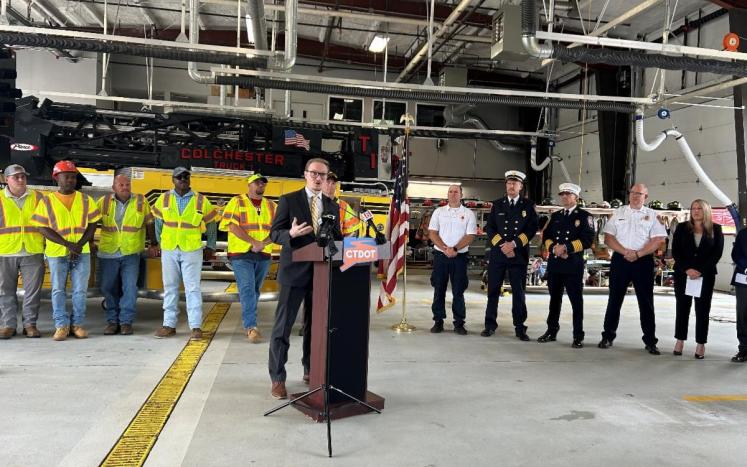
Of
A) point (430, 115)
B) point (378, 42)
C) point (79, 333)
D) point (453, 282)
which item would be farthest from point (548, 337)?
point (430, 115)

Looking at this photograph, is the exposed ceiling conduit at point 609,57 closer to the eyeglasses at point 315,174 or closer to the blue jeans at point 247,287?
the eyeglasses at point 315,174

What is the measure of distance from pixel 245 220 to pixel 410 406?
3.39 meters

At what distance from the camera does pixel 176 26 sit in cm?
1834

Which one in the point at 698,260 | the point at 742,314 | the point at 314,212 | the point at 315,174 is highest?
the point at 315,174

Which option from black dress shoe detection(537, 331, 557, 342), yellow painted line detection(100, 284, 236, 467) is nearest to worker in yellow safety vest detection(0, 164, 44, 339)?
yellow painted line detection(100, 284, 236, 467)

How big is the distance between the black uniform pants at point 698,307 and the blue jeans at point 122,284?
6.53 meters

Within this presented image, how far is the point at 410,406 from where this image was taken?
14.6 ft

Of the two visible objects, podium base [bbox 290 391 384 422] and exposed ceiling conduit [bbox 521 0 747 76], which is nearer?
podium base [bbox 290 391 384 422]

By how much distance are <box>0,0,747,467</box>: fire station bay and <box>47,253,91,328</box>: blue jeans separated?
24mm

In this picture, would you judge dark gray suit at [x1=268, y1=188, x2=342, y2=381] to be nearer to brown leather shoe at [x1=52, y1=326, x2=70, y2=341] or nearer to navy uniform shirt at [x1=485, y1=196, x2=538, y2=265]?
brown leather shoe at [x1=52, y1=326, x2=70, y2=341]

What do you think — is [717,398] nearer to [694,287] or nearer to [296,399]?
[694,287]

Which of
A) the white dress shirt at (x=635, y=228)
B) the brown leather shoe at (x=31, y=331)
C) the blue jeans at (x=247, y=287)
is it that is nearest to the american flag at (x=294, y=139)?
the blue jeans at (x=247, y=287)

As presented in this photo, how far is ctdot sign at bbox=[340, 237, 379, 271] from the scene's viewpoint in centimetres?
405

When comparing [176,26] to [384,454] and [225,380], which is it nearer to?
[225,380]
